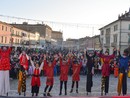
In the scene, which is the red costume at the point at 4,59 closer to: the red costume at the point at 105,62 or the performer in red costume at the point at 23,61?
the performer in red costume at the point at 23,61

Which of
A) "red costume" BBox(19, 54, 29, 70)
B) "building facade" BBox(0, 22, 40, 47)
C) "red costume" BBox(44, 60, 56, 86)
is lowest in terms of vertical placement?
"red costume" BBox(44, 60, 56, 86)

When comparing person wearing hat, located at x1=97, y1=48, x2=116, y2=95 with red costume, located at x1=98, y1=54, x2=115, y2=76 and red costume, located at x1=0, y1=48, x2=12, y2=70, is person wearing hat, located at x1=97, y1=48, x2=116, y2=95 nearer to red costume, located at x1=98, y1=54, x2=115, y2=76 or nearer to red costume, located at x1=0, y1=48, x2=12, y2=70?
red costume, located at x1=98, y1=54, x2=115, y2=76

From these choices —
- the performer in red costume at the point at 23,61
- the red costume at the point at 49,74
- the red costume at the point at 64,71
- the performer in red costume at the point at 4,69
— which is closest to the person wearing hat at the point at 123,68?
the red costume at the point at 64,71

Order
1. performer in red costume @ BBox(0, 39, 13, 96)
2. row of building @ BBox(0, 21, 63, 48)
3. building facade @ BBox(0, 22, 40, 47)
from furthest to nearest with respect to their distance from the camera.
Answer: row of building @ BBox(0, 21, 63, 48), building facade @ BBox(0, 22, 40, 47), performer in red costume @ BBox(0, 39, 13, 96)

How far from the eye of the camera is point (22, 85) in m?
14.4

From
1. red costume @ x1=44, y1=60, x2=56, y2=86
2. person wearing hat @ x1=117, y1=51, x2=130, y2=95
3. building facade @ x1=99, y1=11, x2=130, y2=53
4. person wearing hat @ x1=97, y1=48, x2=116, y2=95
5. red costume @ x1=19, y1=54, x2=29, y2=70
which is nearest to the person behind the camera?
person wearing hat @ x1=117, y1=51, x2=130, y2=95

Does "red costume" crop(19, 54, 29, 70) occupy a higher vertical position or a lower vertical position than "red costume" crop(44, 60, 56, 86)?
higher

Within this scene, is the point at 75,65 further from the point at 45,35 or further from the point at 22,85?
the point at 45,35

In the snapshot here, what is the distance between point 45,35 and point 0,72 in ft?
396

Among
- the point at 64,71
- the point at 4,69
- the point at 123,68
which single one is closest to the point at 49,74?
the point at 64,71

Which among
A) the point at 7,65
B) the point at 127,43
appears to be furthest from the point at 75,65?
the point at 127,43

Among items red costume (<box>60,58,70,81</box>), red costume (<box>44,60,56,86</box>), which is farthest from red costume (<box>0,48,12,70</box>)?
red costume (<box>60,58,70,81</box>)

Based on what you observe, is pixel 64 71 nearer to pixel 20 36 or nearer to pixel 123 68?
pixel 123 68

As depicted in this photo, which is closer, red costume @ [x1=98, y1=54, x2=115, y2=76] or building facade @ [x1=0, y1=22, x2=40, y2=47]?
red costume @ [x1=98, y1=54, x2=115, y2=76]
